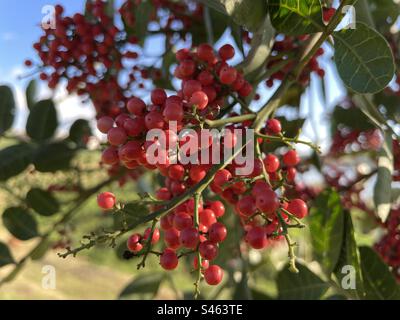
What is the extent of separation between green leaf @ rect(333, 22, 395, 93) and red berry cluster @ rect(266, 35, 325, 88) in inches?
5.1

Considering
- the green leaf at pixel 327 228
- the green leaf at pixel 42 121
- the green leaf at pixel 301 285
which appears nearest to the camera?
the green leaf at pixel 327 228

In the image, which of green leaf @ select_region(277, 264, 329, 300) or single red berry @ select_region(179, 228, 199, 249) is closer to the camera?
single red berry @ select_region(179, 228, 199, 249)

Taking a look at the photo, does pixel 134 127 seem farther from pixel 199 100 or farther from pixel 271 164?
pixel 271 164

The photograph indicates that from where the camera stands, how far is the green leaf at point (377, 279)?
3.05 feet

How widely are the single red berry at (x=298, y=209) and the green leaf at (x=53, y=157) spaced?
0.76m

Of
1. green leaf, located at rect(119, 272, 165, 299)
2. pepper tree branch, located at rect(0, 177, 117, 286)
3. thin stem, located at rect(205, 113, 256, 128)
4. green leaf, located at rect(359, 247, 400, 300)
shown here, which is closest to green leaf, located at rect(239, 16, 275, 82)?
thin stem, located at rect(205, 113, 256, 128)

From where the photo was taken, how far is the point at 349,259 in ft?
2.89

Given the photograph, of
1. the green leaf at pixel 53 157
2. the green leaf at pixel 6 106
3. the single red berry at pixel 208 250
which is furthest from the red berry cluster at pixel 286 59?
the green leaf at pixel 6 106

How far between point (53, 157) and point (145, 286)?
0.52 metres

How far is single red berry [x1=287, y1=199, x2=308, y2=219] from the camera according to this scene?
25.4 inches

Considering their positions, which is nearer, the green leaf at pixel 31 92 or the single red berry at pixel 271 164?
the single red berry at pixel 271 164

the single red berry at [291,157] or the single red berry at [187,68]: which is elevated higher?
the single red berry at [187,68]

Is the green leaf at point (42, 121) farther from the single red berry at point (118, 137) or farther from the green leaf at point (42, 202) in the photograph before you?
the single red berry at point (118, 137)

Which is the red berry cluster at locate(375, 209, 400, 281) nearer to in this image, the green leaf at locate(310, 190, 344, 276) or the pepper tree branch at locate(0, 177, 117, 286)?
the green leaf at locate(310, 190, 344, 276)
